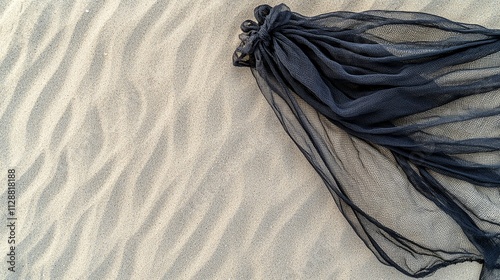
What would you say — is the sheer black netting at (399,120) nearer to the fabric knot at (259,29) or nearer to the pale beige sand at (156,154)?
the fabric knot at (259,29)

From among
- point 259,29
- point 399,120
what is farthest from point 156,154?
point 399,120

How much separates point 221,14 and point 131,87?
0.47 m

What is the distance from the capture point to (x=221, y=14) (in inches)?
70.9

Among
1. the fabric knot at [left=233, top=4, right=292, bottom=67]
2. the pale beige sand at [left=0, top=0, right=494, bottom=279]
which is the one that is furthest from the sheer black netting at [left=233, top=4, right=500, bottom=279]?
the pale beige sand at [left=0, top=0, right=494, bottom=279]

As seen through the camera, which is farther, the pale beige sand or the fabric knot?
the pale beige sand

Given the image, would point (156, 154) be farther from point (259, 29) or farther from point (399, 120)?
point (399, 120)

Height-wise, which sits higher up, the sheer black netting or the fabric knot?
the fabric knot

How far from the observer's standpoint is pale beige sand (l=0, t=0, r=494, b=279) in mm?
1746

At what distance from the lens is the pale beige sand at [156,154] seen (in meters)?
1.75

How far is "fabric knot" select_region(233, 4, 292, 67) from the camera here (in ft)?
5.38

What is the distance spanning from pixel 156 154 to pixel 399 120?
0.94 metres

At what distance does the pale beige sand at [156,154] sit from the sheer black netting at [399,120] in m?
0.13

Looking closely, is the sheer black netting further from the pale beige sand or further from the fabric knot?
the pale beige sand

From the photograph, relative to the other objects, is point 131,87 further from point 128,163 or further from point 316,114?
point 316,114
